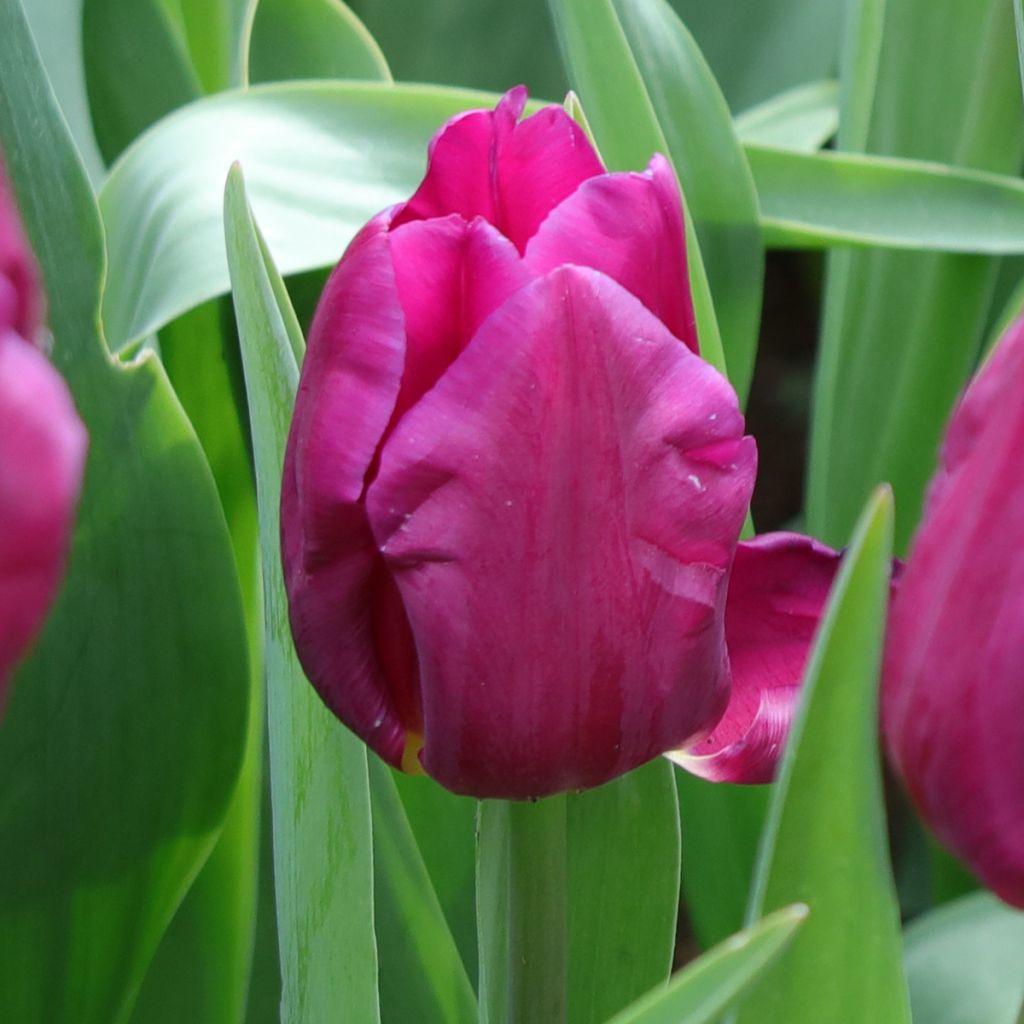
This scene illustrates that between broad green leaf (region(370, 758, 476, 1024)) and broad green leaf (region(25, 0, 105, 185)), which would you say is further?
broad green leaf (region(25, 0, 105, 185))

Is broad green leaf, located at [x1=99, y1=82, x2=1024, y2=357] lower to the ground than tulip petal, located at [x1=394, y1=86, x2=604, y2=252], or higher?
lower

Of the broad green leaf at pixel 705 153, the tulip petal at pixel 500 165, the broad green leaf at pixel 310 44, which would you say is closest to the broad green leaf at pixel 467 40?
the broad green leaf at pixel 310 44

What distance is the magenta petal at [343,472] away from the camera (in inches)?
10.6

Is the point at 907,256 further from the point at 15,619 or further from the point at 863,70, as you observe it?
the point at 15,619

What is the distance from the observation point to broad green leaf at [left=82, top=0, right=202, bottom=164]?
0.59m

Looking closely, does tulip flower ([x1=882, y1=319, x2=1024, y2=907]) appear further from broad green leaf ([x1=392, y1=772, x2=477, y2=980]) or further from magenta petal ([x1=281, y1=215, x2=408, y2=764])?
broad green leaf ([x1=392, y1=772, x2=477, y2=980])

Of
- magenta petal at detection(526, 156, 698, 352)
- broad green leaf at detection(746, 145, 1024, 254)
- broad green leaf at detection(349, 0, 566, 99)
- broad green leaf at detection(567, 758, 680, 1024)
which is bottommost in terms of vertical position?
broad green leaf at detection(567, 758, 680, 1024)

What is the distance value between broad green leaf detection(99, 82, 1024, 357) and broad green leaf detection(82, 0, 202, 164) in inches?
3.3

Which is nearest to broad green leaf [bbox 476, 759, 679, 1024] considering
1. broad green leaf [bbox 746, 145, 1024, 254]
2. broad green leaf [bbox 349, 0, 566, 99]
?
broad green leaf [bbox 746, 145, 1024, 254]

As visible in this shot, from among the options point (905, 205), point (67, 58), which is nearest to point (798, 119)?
point (905, 205)

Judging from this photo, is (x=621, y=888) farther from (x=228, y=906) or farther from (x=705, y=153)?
(x=705, y=153)

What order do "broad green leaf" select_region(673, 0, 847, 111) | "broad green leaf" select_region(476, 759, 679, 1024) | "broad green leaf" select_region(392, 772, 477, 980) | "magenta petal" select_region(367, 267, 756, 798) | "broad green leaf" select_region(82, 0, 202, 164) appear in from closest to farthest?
"magenta petal" select_region(367, 267, 756, 798)
"broad green leaf" select_region(476, 759, 679, 1024)
"broad green leaf" select_region(392, 772, 477, 980)
"broad green leaf" select_region(82, 0, 202, 164)
"broad green leaf" select_region(673, 0, 847, 111)

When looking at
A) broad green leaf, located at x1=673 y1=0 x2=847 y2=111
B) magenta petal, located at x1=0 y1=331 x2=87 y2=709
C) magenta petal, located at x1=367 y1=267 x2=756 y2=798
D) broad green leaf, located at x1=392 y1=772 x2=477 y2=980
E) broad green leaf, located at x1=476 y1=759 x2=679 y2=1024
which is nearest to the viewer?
magenta petal, located at x1=0 y1=331 x2=87 y2=709

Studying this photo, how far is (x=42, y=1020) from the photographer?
0.45 metres
